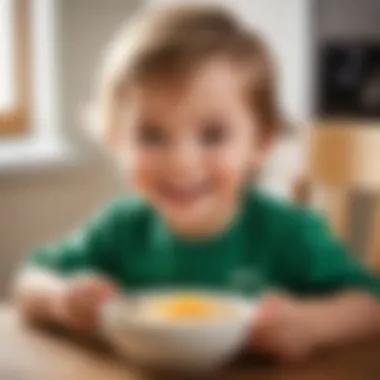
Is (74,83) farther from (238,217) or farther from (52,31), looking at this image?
(238,217)

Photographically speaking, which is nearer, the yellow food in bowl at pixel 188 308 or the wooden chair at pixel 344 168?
the yellow food in bowl at pixel 188 308

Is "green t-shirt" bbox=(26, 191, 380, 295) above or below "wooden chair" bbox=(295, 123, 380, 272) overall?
below

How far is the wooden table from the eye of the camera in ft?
2.05

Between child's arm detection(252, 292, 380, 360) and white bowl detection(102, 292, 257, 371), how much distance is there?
0.05ft

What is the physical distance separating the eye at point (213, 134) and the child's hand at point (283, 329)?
0.11 m

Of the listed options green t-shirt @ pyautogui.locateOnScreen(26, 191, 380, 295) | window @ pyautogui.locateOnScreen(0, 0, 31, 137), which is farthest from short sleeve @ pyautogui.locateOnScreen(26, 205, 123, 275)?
window @ pyautogui.locateOnScreen(0, 0, 31, 137)

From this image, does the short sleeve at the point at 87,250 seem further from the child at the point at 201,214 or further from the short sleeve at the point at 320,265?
the short sleeve at the point at 320,265

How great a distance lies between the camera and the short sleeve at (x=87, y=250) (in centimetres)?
67

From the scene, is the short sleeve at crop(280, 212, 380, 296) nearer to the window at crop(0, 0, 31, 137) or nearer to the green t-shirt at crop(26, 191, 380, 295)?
the green t-shirt at crop(26, 191, 380, 295)

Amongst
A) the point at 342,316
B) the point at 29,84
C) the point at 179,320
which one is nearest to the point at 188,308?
the point at 179,320

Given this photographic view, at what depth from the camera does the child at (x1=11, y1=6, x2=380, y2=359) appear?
0.62m

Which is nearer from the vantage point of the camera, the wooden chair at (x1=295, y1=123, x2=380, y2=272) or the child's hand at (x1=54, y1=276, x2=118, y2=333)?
the child's hand at (x1=54, y1=276, x2=118, y2=333)

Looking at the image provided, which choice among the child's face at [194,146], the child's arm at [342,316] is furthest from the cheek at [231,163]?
the child's arm at [342,316]

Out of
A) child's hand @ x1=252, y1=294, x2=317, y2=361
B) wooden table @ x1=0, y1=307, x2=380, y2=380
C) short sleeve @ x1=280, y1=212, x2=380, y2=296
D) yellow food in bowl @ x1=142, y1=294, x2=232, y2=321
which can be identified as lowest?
wooden table @ x1=0, y1=307, x2=380, y2=380
